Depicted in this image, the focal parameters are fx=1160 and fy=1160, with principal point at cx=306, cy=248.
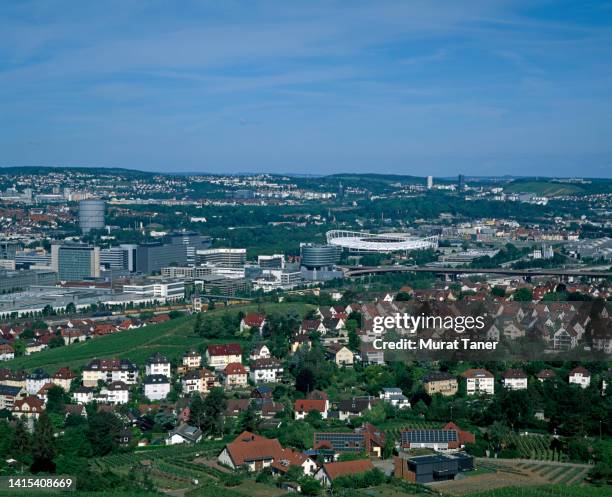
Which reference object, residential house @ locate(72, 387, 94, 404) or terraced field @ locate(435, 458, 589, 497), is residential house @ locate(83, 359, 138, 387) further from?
terraced field @ locate(435, 458, 589, 497)

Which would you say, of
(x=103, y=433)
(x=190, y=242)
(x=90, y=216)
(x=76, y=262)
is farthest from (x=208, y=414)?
(x=90, y=216)

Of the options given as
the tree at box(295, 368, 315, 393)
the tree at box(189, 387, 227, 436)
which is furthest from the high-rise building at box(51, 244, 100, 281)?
the tree at box(189, 387, 227, 436)

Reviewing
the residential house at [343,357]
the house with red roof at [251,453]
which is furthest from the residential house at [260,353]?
the house with red roof at [251,453]

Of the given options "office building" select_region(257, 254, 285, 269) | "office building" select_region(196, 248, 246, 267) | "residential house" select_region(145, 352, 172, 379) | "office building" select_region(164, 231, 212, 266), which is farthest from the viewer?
"office building" select_region(164, 231, 212, 266)

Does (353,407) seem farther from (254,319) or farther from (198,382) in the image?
(254,319)

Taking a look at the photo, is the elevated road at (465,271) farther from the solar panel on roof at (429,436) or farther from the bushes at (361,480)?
the bushes at (361,480)

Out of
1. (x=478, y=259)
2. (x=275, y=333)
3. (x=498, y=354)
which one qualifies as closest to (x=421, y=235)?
(x=478, y=259)
